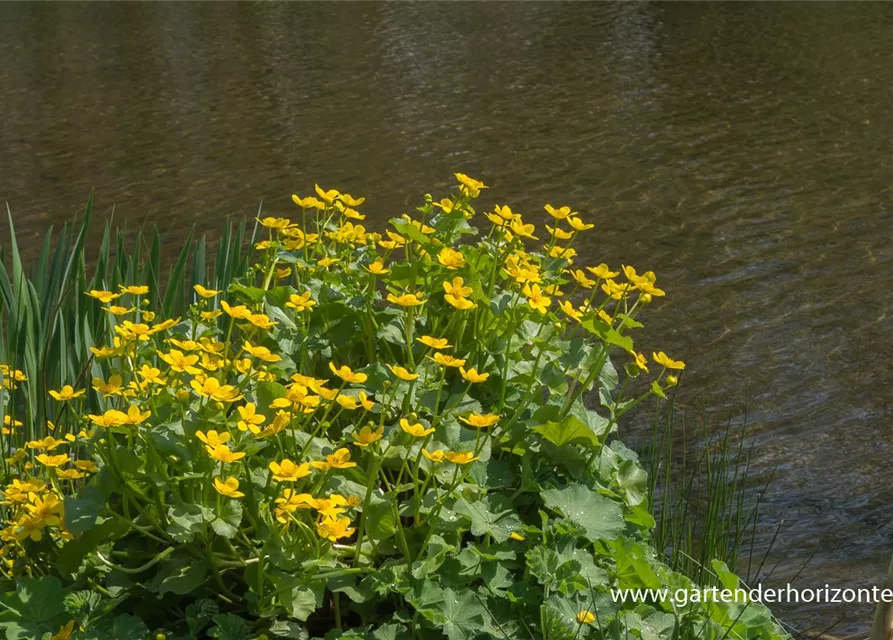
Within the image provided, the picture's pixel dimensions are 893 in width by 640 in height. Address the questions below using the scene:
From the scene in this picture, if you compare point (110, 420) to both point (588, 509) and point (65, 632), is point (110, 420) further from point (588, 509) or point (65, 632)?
point (588, 509)

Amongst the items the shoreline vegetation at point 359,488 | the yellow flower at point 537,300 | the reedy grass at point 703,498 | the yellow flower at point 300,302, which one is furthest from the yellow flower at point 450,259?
the reedy grass at point 703,498

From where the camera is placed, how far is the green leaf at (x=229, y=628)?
1796mm

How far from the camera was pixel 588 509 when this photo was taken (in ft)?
6.51

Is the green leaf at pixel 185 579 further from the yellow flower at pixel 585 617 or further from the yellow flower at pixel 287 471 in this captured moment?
the yellow flower at pixel 585 617

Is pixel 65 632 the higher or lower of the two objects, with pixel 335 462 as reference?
lower

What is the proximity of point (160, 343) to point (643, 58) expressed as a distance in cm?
1052

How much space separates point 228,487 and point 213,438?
77 mm

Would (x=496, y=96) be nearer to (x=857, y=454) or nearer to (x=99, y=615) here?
(x=857, y=454)

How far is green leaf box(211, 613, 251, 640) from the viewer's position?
1796 millimetres

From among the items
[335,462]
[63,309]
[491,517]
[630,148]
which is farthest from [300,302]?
[630,148]

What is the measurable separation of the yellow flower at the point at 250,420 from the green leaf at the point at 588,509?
0.53 metres

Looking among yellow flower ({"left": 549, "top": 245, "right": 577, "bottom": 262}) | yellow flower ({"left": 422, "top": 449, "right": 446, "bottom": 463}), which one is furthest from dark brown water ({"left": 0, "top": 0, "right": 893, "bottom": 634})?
yellow flower ({"left": 422, "top": 449, "right": 446, "bottom": 463})

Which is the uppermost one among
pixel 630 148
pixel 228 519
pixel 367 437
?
pixel 367 437

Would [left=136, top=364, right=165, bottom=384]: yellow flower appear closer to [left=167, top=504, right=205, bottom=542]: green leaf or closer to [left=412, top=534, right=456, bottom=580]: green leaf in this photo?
[left=167, top=504, right=205, bottom=542]: green leaf
